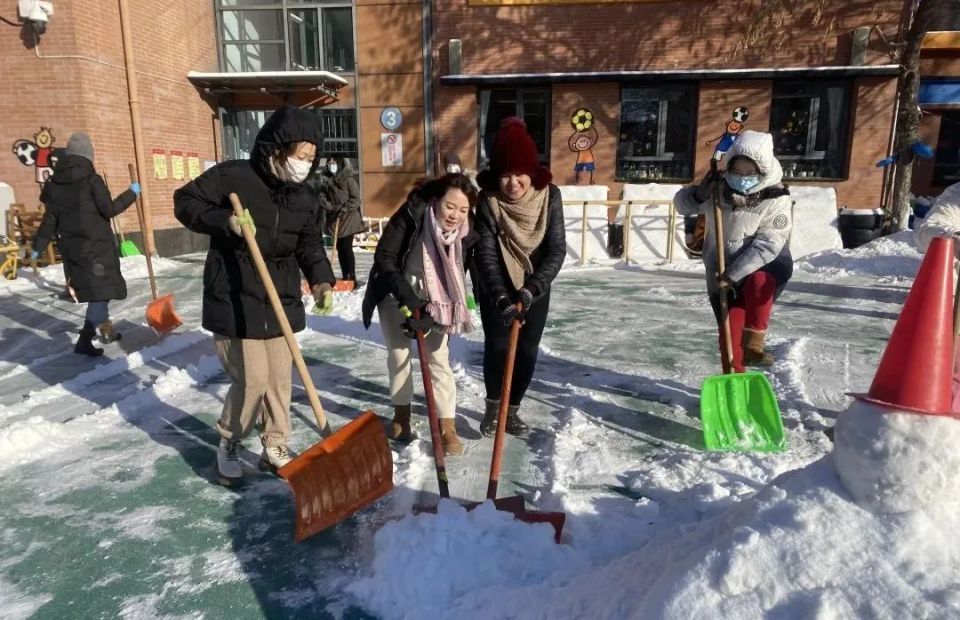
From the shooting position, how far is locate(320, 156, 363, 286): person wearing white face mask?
26.3ft

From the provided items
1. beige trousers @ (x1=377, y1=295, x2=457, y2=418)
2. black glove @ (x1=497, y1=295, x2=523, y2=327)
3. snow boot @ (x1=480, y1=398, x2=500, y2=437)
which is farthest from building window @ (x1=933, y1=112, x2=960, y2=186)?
beige trousers @ (x1=377, y1=295, x2=457, y2=418)

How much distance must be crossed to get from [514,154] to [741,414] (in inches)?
72.3

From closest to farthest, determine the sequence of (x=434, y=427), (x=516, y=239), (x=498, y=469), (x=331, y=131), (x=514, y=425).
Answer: (x=498, y=469) < (x=434, y=427) < (x=516, y=239) < (x=514, y=425) < (x=331, y=131)

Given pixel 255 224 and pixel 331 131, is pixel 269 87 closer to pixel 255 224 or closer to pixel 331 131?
pixel 331 131

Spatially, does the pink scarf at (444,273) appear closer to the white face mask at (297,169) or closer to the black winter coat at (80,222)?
the white face mask at (297,169)

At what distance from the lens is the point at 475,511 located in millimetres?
2359

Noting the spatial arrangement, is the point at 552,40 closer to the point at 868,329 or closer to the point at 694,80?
the point at 694,80

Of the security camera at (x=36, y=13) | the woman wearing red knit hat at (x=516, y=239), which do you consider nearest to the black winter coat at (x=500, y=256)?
the woman wearing red knit hat at (x=516, y=239)

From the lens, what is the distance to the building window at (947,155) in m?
15.2

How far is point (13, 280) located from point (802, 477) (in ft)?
33.7

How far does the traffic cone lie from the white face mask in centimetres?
229

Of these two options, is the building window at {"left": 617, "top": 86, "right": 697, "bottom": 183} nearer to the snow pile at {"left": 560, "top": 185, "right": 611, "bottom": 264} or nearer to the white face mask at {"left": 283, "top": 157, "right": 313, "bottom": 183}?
the snow pile at {"left": 560, "top": 185, "right": 611, "bottom": 264}

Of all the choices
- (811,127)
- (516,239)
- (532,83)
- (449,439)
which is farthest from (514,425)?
(811,127)

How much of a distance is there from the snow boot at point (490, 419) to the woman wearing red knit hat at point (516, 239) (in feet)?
0.93
